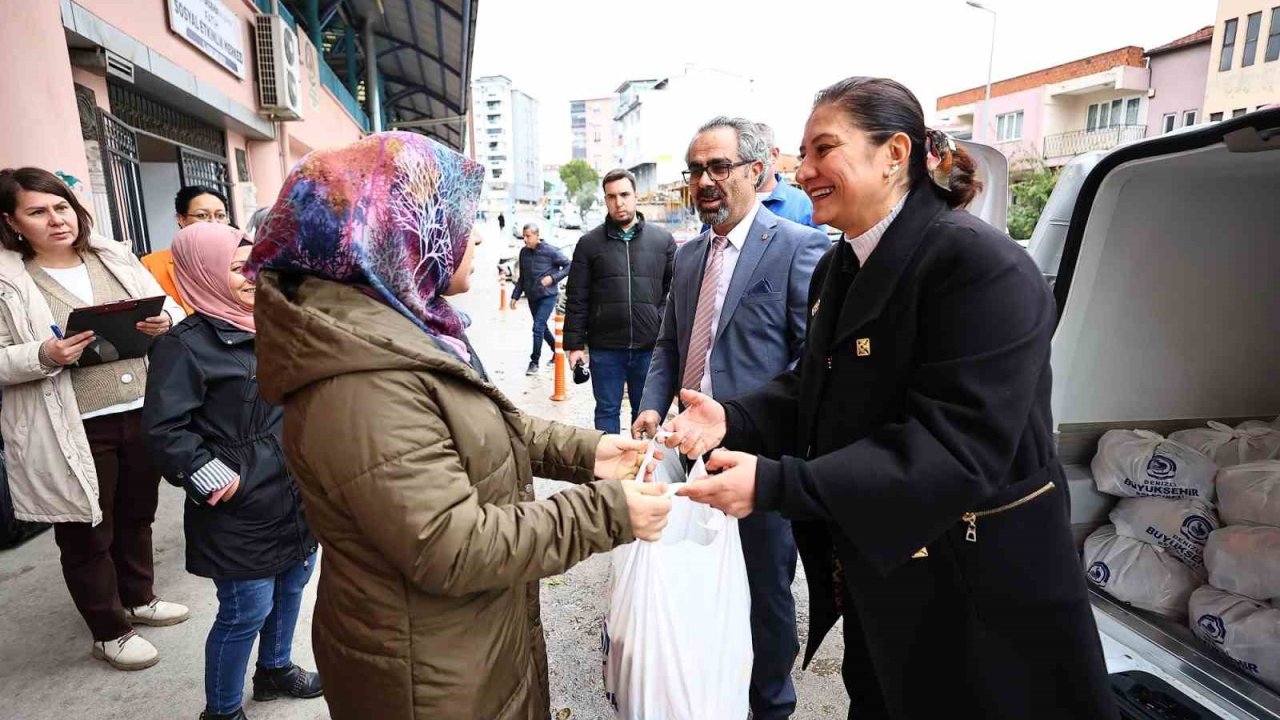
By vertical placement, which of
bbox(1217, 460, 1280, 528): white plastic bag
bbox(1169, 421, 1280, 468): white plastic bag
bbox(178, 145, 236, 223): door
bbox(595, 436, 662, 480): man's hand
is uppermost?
bbox(178, 145, 236, 223): door

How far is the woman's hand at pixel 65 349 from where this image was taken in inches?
97.9

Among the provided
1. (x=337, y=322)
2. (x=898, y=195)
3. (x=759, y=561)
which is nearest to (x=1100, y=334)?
(x=898, y=195)

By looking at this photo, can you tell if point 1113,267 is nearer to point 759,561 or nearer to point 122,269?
point 759,561

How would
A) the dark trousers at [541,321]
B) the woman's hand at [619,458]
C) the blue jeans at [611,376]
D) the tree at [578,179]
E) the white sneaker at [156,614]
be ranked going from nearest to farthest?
the woman's hand at [619,458], the white sneaker at [156,614], the blue jeans at [611,376], the dark trousers at [541,321], the tree at [578,179]

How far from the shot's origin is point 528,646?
1.60 m

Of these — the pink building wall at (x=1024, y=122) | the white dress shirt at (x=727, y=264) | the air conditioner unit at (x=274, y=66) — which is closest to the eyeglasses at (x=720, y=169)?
the white dress shirt at (x=727, y=264)

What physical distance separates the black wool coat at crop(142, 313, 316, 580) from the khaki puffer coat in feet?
2.86

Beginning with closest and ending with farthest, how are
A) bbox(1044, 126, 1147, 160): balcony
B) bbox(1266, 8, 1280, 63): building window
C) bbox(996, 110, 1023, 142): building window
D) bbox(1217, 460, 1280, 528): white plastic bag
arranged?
bbox(1217, 460, 1280, 528): white plastic bag < bbox(1266, 8, 1280, 63): building window < bbox(1044, 126, 1147, 160): balcony < bbox(996, 110, 1023, 142): building window

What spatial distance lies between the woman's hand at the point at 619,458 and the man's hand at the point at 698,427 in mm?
129

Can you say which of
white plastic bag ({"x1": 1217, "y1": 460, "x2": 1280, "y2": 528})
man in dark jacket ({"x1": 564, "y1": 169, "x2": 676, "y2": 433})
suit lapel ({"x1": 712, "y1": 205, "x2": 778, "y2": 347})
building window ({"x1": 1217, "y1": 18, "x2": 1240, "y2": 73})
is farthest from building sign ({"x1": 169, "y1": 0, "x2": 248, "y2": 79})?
building window ({"x1": 1217, "y1": 18, "x2": 1240, "y2": 73})

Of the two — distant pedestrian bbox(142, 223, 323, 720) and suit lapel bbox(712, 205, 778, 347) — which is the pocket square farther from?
distant pedestrian bbox(142, 223, 323, 720)

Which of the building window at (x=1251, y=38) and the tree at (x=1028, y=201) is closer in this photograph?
the building window at (x=1251, y=38)

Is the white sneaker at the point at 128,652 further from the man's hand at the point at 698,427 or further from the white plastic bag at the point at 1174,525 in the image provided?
the white plastic bag at the point at 1174,525

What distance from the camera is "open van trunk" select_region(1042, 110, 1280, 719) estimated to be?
202 centimetres
